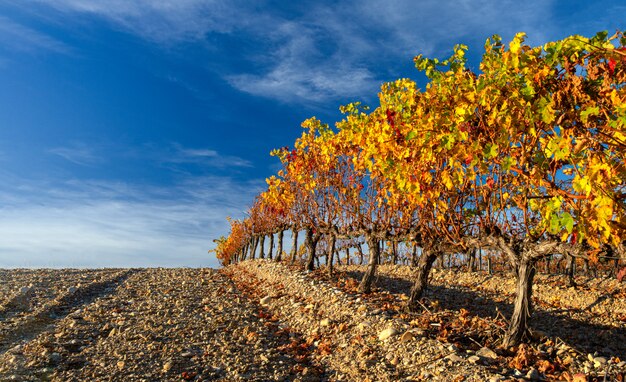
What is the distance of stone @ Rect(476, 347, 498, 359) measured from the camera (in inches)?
360

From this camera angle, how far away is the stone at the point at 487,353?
30.0 ft

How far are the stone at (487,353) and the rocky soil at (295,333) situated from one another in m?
0.02

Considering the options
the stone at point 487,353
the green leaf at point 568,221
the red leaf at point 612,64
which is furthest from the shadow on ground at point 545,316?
the red leaf at point 612,64

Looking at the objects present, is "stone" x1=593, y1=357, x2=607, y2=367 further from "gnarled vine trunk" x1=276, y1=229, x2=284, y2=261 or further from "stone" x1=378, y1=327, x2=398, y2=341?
"gnarled vine trunk" x1=276, y1=229, x2=284, y2=261

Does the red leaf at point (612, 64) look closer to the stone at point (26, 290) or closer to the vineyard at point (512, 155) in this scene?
the vineyard at point (512, 155)

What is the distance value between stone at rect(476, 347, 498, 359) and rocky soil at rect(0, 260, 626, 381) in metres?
0.02

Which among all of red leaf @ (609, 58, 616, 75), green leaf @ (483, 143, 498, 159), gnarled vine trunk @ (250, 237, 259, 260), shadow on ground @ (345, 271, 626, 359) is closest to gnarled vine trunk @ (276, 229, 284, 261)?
shadow on ground @ (345, 271, 626, 359)

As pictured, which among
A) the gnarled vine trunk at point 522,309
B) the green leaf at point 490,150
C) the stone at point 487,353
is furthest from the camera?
the gnarled vine trunk at point 522,309

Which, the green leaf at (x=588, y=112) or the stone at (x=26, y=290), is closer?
the green leaf at (x=588, y=112)

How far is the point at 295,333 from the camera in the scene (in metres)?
13.2

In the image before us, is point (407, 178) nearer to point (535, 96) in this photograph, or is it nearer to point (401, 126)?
point (401, 126)

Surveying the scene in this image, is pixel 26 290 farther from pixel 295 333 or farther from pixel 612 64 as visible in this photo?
pixel 612 64

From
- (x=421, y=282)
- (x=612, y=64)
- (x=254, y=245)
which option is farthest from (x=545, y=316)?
(x=254, y=245)

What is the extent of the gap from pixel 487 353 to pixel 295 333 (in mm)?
5780
